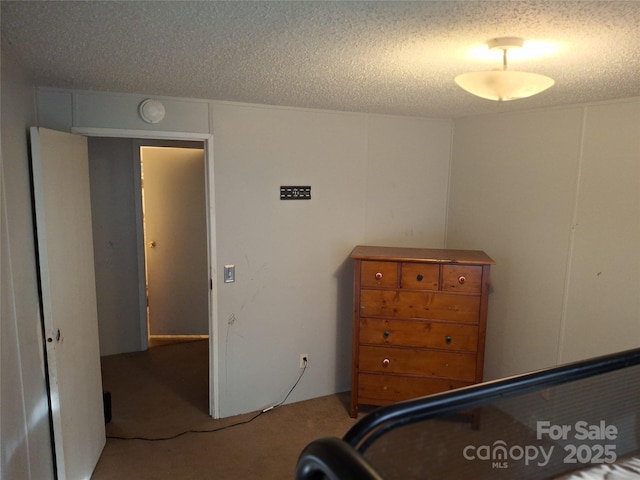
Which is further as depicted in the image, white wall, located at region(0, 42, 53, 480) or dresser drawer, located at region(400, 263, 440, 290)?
dresser drawer, located at region(400, 263, 440, 290)

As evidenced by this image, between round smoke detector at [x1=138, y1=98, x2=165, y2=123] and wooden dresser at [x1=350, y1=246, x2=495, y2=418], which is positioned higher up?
round smoke detector at [x1=138, y1=98, x2=165, y2=123]

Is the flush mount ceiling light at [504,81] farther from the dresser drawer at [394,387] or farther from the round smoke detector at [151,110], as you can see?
the dresser drawer at [394,387]

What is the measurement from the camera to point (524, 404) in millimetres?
1200

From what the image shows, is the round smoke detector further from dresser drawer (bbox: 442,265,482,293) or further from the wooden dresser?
dresser drawer (bbox: 442,265,482,293)

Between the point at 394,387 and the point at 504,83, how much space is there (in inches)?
90.6

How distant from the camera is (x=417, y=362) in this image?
10.1ft

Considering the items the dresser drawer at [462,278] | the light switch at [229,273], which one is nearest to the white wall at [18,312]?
the light switch at [229,273]

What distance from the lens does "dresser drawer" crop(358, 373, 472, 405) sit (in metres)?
3.07

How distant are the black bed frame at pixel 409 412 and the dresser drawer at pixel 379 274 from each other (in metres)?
1.87

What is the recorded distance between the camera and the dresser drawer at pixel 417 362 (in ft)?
9.92

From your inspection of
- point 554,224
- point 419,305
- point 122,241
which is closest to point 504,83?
point 554,224

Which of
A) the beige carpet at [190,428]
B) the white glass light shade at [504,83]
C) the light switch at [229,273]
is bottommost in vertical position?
the beige carpet at [190,428]

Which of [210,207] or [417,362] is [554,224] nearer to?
[417,362]

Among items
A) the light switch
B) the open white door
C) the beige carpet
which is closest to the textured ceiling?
the open white door
